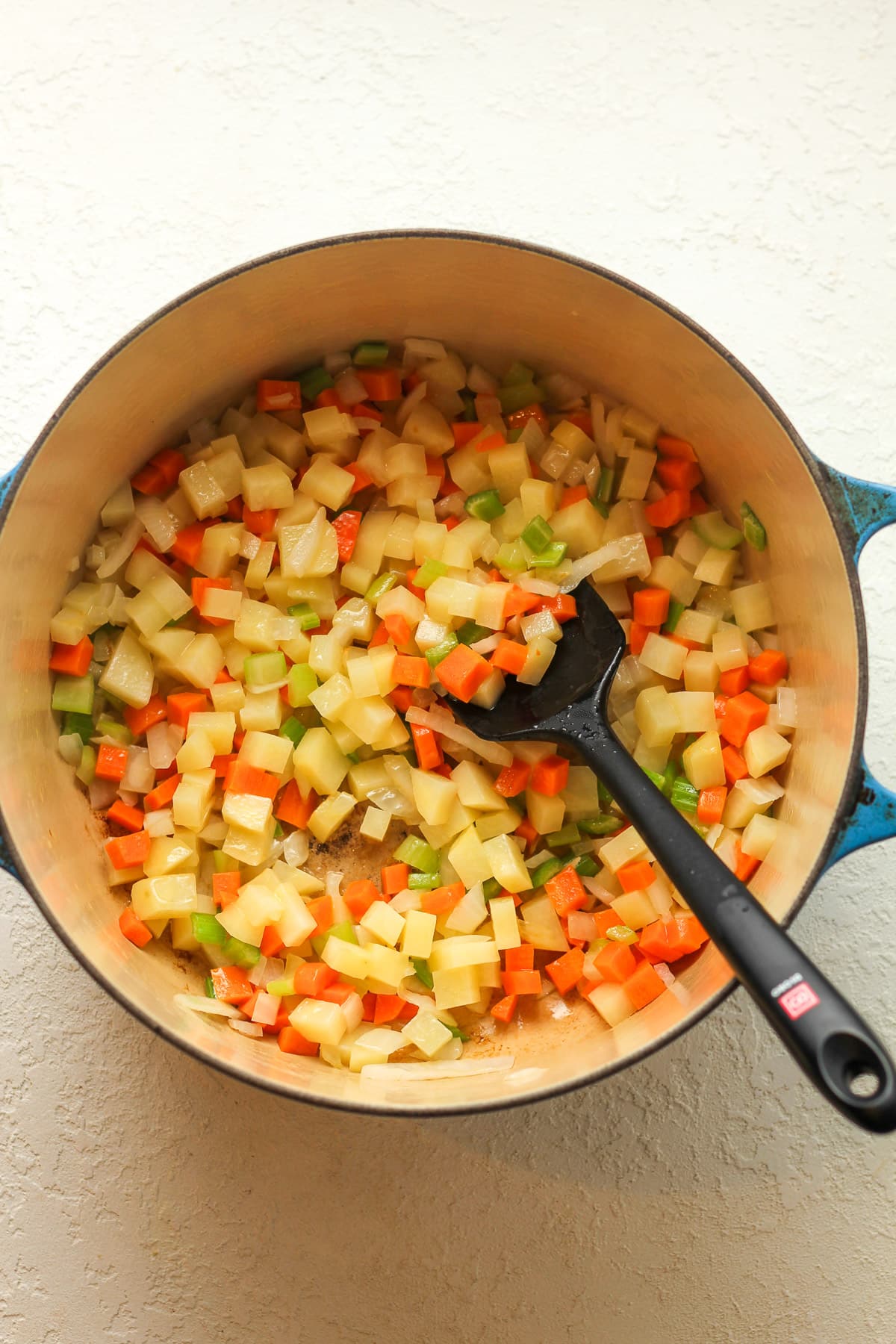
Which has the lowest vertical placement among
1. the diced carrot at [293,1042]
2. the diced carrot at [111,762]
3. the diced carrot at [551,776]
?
the diced carrot at [293,1042]

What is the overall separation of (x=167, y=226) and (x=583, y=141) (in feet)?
2.85

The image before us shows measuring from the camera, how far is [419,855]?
6.46ft

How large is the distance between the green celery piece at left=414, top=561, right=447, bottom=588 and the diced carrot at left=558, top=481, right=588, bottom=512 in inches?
10.9

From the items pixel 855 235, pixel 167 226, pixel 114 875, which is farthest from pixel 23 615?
pixel 855 235

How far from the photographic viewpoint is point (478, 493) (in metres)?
2.04

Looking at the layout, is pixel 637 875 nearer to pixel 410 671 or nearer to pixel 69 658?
pixel 410 671

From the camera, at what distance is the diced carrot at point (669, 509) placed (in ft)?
6.50

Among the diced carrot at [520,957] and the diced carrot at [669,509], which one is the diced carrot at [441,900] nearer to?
the diced carrot at [520,957]

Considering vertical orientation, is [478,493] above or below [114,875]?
above

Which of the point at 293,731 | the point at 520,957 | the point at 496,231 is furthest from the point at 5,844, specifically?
the point at 496,231

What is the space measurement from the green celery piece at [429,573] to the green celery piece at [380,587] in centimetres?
6

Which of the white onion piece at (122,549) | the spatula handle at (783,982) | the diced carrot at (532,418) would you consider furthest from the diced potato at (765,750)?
the white onion piece at (122,549)

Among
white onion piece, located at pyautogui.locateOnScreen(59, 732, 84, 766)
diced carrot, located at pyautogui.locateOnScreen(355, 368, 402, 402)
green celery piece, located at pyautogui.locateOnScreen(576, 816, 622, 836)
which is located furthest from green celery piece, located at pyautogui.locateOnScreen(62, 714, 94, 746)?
green celery piece, located at pyautogui.locateOnScreen(576, 816, 622, 836)

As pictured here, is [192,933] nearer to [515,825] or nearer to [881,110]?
[515,825]
